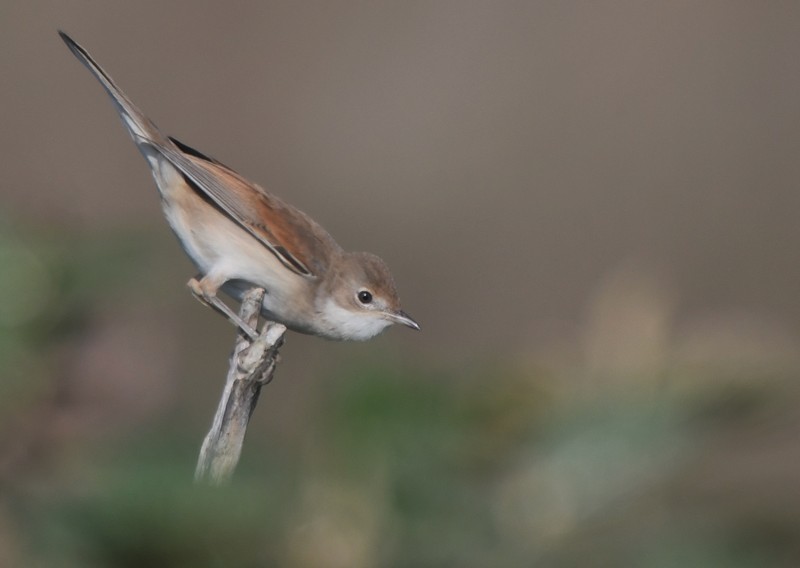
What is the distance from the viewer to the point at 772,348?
1.45m

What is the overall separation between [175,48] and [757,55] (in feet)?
16.4

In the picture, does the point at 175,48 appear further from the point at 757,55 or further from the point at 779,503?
the point at 779,503

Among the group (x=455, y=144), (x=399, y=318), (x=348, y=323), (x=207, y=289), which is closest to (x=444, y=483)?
(x=207, y=289)

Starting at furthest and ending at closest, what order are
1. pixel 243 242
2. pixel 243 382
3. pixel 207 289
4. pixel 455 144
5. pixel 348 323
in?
pixel 455 144 < pixel 348 323 < pixel 243 242 < pixel 207 289 < pixel 243 382

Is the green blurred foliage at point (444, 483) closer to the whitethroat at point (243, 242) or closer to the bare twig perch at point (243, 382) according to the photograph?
the bare twig perch at point (243, 382)

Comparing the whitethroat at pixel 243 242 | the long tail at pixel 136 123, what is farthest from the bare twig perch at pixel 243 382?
the long tail at pixel 136 123

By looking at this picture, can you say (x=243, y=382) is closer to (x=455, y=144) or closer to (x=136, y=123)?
(x=136, y=123)

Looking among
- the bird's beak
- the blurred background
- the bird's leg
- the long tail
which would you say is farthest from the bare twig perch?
the bird's beak

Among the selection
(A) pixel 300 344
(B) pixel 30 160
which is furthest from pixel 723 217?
(B) pixel 30 160

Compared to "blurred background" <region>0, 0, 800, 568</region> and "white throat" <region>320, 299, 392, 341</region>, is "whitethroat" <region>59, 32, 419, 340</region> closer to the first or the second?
"white throat" <region>320, 299, 392, 341</region>

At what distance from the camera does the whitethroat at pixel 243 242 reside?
4215mm

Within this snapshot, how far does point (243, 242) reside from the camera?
168 inches

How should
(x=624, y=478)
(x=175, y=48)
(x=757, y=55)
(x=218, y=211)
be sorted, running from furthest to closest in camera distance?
(x=757, y=55) → (x=175, y=48) → (x=218, y=211) → (x=624, y=478)

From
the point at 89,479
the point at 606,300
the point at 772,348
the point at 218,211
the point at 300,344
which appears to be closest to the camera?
the point at 89,479
